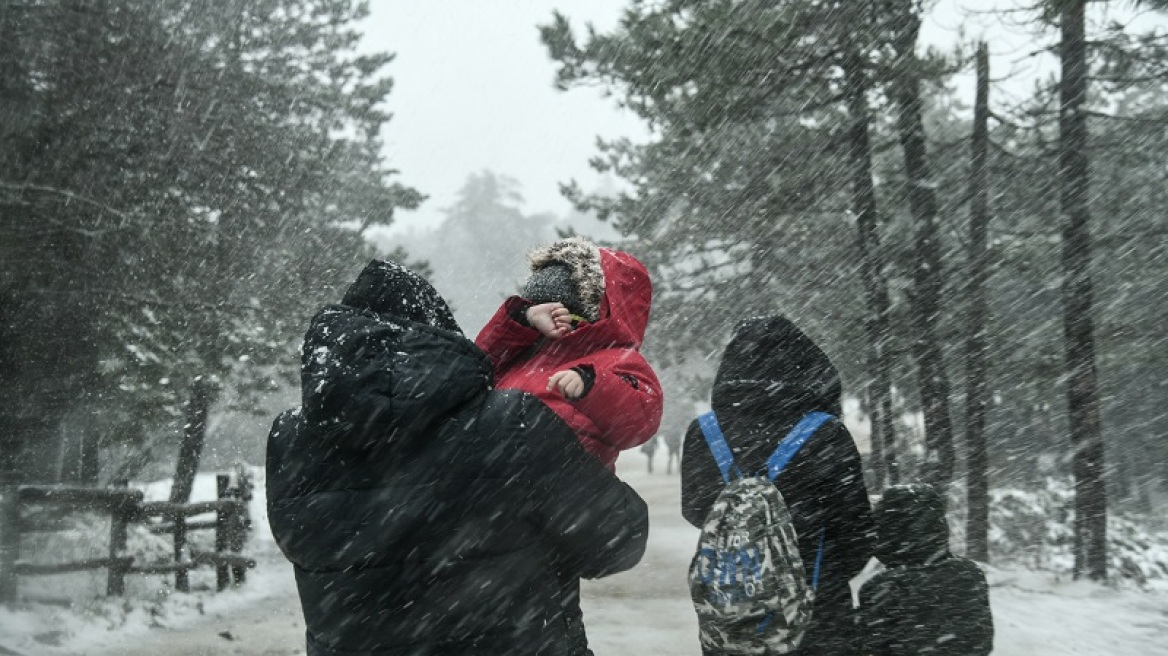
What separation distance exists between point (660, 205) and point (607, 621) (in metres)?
8.07

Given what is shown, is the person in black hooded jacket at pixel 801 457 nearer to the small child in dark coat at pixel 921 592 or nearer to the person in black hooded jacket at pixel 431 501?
the small child in dark coat at pixel 921 592

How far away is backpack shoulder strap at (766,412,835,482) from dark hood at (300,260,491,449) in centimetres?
135

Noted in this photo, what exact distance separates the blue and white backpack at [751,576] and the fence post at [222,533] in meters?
9.78

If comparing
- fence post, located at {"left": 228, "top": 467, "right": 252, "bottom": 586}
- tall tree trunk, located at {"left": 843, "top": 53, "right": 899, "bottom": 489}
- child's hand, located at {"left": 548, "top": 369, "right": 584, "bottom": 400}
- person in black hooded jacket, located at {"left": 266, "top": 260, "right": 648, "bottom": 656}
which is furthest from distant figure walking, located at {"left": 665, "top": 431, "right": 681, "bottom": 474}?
person in black hooded jacket, located at {"left": 266, "top": 260, "right": 648, "bottom": 656}

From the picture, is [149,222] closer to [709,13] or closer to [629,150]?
[709,13]

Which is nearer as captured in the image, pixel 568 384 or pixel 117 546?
pixel 568 384

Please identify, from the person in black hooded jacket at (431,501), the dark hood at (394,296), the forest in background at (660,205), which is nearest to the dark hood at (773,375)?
the person in black hooded jacket at (431,501)

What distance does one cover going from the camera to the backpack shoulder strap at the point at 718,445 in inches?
118

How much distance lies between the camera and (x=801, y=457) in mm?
2885

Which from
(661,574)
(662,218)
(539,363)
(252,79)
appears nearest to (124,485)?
(252,79)

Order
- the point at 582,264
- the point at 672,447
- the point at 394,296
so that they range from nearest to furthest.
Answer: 1. the point at 394,296
2. the point at 582,264
3. the point at 672,447

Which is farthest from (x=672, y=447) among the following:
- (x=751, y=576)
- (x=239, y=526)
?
(x=751, y=576)

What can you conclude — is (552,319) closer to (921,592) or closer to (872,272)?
(921,592)

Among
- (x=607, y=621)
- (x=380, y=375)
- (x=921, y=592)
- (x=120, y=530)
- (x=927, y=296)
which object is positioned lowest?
(x=607, y=621)
